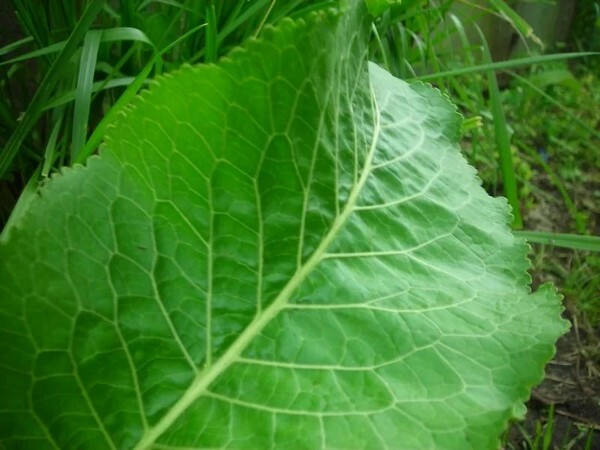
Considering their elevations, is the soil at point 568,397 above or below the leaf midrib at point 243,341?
below

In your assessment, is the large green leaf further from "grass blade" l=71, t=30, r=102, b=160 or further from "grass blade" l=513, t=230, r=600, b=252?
"grass blade" l=513, t=230, r=600, b=252


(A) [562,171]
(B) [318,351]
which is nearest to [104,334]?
(B) [318,351]

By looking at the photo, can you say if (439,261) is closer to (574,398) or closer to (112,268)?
(112,268)

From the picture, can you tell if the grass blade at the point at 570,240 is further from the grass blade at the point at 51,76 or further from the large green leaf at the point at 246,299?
the grass blade at the point at 51,76

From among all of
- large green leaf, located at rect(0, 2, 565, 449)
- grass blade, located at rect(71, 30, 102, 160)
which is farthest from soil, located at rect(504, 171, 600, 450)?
grass blade, located at rect(71, 30, 102, 160)

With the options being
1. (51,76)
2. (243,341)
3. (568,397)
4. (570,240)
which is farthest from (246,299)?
(568,397)

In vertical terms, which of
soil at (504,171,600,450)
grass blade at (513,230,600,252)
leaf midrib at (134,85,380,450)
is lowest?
soil at (504,171,600,450)

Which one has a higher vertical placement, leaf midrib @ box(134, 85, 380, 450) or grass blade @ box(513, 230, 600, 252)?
leaf midrib @ box(134, 85, 380, 450)

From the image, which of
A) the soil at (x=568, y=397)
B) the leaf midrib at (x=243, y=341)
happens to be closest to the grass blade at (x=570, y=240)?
the soil at (x=568, y=397)
